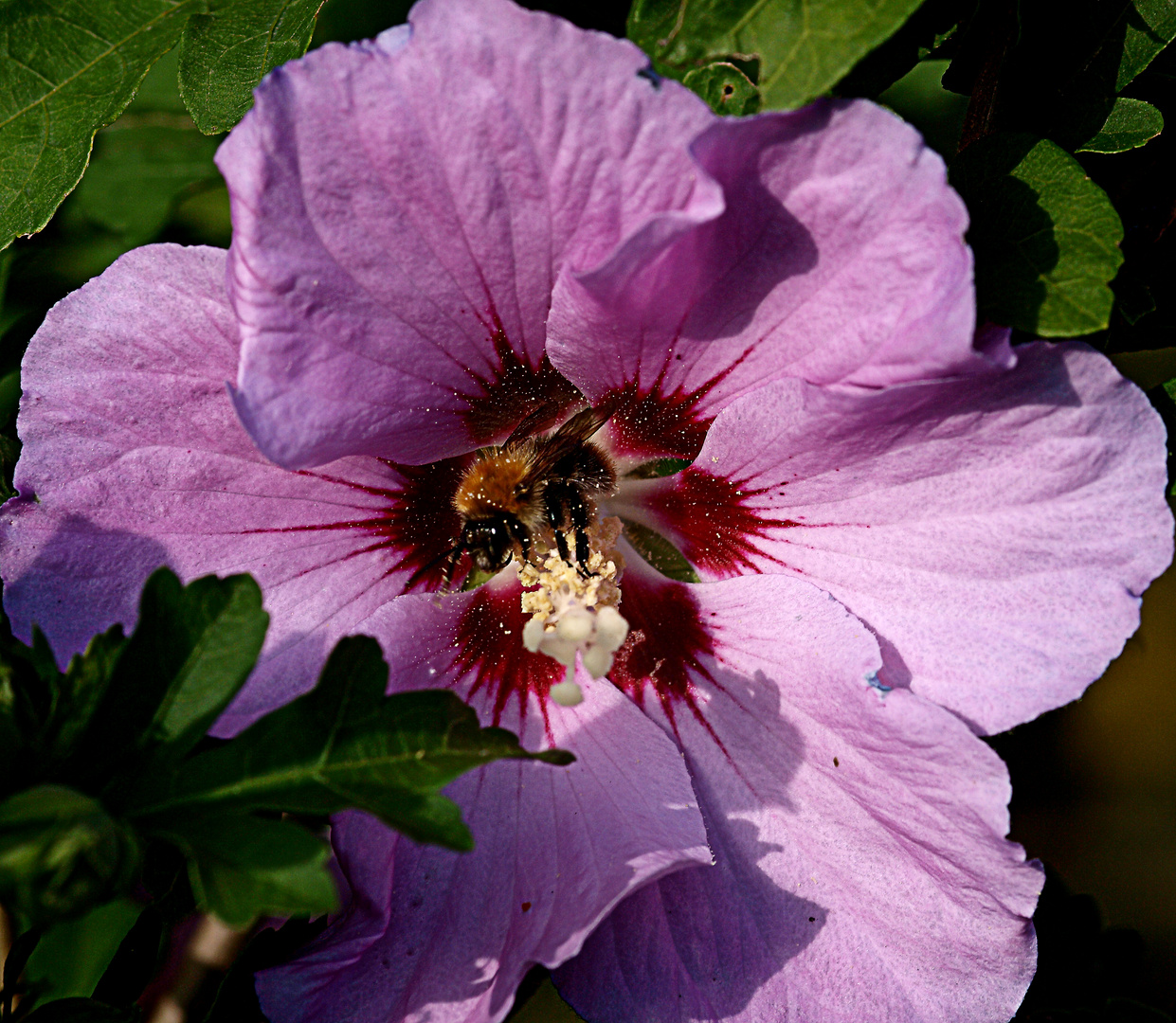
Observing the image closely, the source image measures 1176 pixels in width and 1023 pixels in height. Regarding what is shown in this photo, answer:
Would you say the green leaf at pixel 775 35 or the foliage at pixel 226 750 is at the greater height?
the green leaf at pixel 775 35

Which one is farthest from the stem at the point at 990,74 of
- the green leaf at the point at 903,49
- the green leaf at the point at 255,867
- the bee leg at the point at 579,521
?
the green leaf at the point at 255,867

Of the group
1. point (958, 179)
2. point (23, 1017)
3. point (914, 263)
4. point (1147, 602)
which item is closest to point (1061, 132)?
point (958, 179)

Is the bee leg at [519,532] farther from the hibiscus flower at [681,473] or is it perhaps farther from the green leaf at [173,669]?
the green leaf at [173,669]

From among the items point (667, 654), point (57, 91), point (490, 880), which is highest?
point (57, 91)

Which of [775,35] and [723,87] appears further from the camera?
[723,87]

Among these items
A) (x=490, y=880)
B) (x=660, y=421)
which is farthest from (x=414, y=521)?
(x=490, y=880)

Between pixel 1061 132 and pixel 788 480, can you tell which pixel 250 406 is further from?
pixel 1061 132

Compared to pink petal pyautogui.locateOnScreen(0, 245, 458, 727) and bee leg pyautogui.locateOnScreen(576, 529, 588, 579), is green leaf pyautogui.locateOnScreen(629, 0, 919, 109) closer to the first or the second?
pink petal pyautogui.locateOnScreen(0, 245, 458, 727)

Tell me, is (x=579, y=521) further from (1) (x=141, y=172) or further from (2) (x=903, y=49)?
(1) (x=141, y=172)
